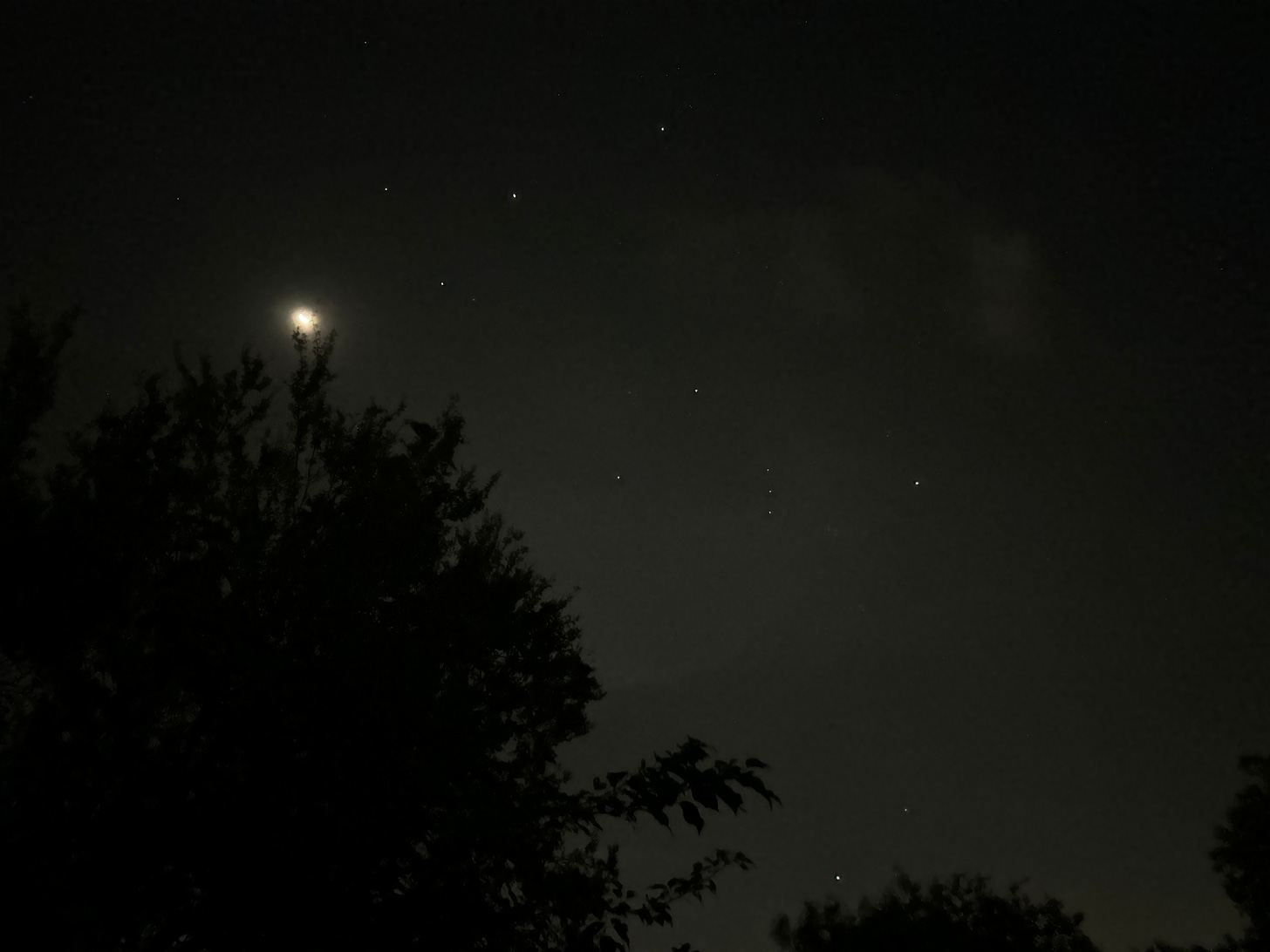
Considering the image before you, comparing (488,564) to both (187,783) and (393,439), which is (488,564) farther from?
(187,783)

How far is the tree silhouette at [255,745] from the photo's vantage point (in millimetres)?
3572

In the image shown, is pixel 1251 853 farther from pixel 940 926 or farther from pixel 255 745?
pixel 255 745

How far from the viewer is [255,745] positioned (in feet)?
14.7

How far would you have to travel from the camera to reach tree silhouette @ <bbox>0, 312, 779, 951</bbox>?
3.57 m

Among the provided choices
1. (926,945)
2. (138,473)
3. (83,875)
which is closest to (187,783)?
(83,875)

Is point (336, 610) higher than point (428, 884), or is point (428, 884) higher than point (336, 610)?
point (336, 610)

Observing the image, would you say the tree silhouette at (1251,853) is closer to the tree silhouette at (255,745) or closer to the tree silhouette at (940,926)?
the tree silhouette at (940,926)

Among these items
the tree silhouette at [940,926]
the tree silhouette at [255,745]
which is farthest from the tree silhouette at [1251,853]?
the tree silhouette at [255,745]

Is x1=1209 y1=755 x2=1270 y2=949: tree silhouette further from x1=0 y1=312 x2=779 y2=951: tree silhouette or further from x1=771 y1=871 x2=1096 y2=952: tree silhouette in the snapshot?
x1=0 y1=312 x2=779 y2=951: tree silhouette

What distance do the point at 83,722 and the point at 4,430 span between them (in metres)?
1.93

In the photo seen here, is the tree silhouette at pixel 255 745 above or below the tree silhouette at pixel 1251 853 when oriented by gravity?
below

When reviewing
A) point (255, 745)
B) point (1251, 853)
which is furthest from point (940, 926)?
point (255, 745)

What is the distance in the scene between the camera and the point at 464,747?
Result: 4.34m

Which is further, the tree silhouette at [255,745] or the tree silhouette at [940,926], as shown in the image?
the tree silhouette at [940,926]
